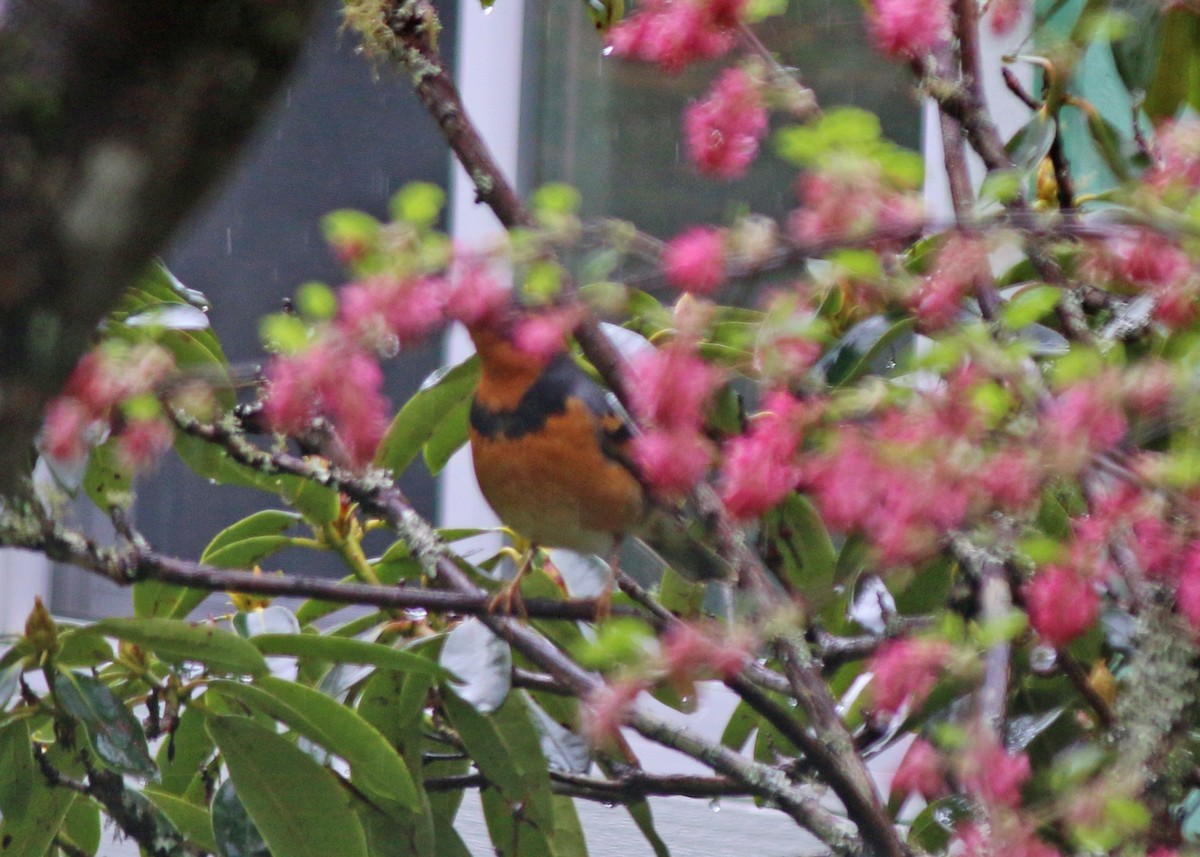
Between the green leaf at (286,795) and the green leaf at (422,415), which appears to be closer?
the green leaf at (286,795)

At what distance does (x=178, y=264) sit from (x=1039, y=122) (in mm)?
2451

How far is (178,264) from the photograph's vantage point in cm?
302

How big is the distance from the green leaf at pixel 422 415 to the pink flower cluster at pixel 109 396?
398 millimetres

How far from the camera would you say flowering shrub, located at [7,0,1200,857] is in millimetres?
583

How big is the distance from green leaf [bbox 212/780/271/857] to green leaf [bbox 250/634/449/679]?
0.43 feet

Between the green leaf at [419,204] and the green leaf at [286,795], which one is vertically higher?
the green leaf at [419,204]

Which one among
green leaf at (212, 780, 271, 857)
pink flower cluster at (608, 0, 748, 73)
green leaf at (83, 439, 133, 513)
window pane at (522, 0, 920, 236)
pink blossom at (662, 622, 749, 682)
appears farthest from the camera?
window pane at (522, 0, 920, 236)

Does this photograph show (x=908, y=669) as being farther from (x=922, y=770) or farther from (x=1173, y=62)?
(x=1173, y=62)

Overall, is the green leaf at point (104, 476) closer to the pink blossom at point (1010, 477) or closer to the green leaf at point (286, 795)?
the green leaf at point (286, 795)

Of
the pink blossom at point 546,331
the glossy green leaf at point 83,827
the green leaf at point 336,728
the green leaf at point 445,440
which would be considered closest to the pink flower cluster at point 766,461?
the pink blossom at point 546,331

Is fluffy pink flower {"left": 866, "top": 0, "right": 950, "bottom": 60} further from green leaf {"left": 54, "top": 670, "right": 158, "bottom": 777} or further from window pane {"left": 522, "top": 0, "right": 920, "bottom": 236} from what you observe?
window pane {"left": 522, "top": 0, "right": 920, "bottom": 236}

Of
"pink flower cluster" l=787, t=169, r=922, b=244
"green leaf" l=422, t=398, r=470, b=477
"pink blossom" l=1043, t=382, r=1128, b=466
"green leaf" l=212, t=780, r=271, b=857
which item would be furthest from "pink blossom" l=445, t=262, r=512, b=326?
"green leaf" l=422, t=398, r=470, b=477

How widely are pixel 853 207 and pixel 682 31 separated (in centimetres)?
21

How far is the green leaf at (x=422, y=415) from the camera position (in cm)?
112
